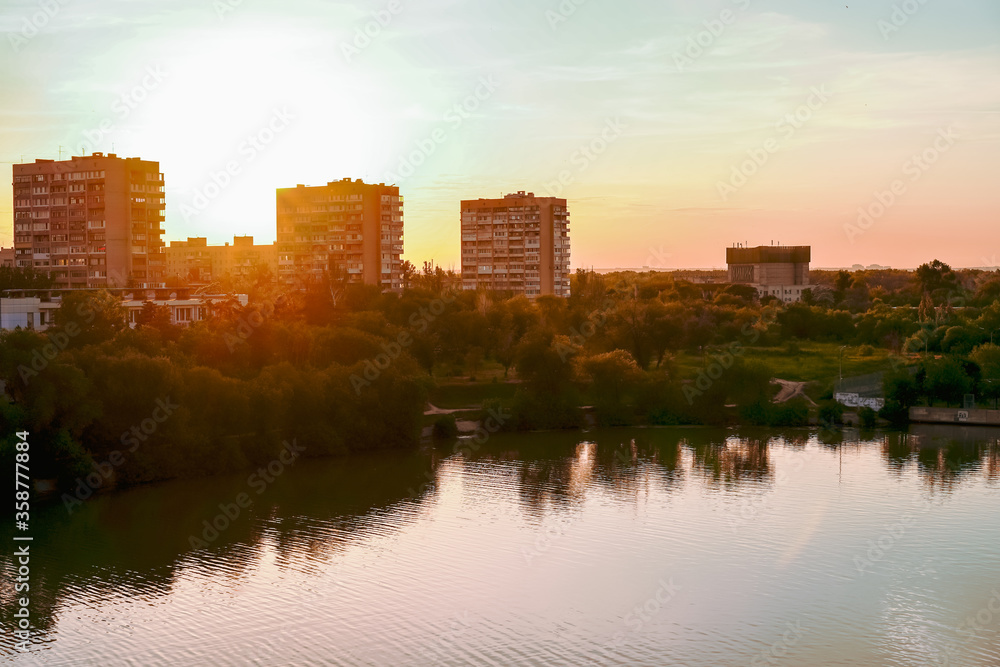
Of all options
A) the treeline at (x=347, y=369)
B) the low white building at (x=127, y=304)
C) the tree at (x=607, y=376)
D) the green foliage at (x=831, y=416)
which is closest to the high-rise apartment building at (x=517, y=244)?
the treeline at (x=347, y=369)

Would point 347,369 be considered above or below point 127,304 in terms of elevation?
below

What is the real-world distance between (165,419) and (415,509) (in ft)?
25.4

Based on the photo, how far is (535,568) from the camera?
21016mm

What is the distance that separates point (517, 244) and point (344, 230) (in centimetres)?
1479

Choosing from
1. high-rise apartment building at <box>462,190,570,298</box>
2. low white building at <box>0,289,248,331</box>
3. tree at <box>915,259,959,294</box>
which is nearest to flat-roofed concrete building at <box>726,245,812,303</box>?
tree at <box>915,259,959,294</box>

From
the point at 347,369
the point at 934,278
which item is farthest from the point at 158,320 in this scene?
the point at 934,278

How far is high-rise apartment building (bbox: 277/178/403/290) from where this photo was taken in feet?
228

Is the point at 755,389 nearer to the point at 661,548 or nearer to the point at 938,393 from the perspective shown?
the point at 938,393

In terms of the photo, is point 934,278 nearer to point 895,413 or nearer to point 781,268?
point 781,268

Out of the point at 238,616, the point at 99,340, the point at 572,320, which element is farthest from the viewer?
the point at 572,320

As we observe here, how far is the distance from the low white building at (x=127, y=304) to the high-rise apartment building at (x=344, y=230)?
75.2 feet

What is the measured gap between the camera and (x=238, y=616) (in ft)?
59.8

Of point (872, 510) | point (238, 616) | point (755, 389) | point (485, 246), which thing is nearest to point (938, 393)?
point (755, 389)

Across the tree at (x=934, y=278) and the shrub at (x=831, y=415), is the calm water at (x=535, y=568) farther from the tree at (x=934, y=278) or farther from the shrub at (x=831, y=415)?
the tree at (x=934, y=278)
